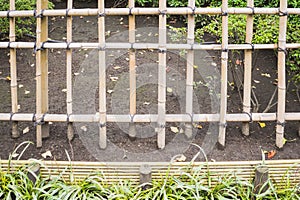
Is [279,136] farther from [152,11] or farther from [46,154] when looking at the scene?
[46,154]

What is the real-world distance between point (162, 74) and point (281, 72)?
3.15 ft

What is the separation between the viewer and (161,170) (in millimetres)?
3348

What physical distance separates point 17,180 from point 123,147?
93cm

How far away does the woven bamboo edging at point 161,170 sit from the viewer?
131 inches

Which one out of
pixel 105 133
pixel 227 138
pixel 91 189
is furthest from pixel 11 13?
pixel 227 138

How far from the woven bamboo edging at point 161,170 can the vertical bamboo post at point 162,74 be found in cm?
46

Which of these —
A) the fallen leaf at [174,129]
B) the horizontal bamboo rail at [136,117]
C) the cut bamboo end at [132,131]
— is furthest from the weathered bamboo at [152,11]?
the fallen leaf at [174,129]

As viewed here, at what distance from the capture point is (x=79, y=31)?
625cm

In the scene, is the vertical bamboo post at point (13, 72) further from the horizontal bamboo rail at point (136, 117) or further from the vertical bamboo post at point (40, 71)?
the vertical bamboo post at point (40, 71)

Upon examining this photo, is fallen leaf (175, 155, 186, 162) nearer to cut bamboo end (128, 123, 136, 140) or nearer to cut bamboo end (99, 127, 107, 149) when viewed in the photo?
cut bamboo end (128, 123, 136, 140)

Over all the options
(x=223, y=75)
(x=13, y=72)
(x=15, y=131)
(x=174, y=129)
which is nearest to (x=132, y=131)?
(x=174, y=129)

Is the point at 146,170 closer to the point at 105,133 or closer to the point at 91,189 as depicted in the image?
the point at 91,189

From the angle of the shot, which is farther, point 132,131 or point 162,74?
point 132,131

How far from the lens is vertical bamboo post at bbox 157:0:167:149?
143 inches
